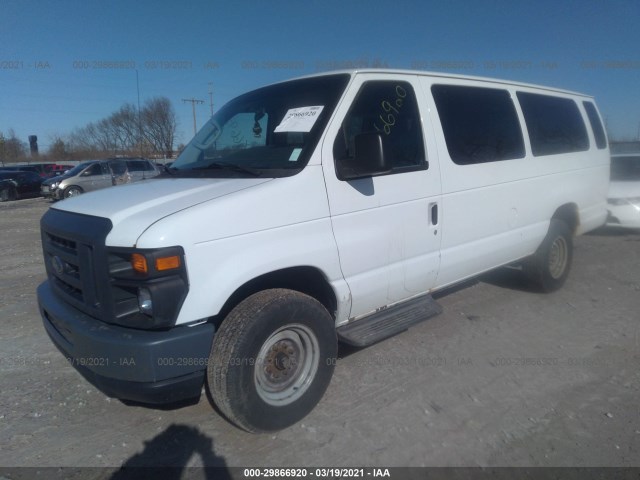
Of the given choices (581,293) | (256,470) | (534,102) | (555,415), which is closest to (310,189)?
(256,470)

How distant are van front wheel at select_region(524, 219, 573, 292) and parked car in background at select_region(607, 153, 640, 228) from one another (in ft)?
12.1

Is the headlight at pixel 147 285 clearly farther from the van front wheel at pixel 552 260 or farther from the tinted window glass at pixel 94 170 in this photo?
the tinted window glass at pixel 94 170

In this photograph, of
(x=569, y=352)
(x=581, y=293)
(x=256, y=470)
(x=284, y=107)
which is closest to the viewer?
(x=256, y=470)

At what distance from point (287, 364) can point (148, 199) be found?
54.4 inches

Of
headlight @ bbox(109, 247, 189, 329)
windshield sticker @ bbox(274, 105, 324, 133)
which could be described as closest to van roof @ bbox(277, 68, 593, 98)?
windshield sticker @ bbox(274, 105, 324, 133)

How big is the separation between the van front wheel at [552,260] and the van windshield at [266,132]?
3260 millimetres

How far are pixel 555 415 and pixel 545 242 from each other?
252cm

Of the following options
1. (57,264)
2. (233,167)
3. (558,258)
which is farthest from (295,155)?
(558,258)

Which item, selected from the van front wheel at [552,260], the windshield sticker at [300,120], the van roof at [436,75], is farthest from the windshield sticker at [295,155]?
the van front wheel at [552,260]

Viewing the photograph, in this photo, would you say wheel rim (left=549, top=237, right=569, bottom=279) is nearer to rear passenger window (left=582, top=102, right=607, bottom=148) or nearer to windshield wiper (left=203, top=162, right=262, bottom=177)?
rear passenger window (left=582, top=102, right=607, bottom=148)

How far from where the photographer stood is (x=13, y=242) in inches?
379

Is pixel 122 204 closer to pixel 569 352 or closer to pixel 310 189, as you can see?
pixel 310 189

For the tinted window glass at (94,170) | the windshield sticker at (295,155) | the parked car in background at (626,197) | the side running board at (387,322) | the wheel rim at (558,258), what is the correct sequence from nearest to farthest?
the windshield sticker at (295,155), the side running board at (387,322), the wheel rim at (558,258), the parked car in background at (626,197), the tinted window glass at (94,170)

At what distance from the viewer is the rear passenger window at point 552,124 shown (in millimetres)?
4676
